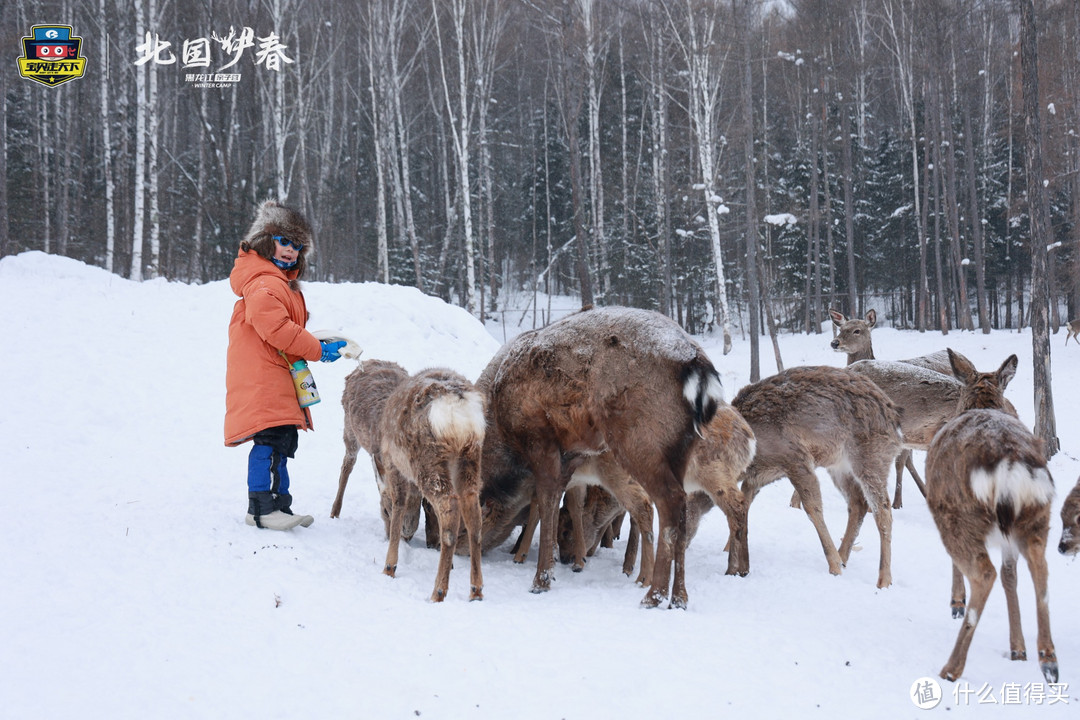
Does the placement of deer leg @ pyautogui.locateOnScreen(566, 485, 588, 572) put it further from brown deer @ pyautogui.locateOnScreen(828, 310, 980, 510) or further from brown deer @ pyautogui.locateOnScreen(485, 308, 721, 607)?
brown deer @ pyautogui.locateOnScreen(828, 310, 980, 510)

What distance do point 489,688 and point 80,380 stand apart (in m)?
8.79

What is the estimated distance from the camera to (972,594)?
13.1 ft

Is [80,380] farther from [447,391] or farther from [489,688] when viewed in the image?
[489,688]

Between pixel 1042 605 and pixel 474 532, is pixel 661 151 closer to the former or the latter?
pixel 474 532

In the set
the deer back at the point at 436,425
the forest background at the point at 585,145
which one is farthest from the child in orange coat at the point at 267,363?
the forest background at the point at 585,145

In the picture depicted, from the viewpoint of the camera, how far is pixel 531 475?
5902mm

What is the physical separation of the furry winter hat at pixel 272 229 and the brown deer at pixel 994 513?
5062 mm

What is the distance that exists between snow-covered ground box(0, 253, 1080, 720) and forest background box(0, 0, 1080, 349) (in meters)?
17.9

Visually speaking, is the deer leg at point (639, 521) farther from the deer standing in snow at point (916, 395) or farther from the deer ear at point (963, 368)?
the deer standing in snow at point (916, 395)

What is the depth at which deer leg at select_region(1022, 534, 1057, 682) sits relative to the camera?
3836 millimetres

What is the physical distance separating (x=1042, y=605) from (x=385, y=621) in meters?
3.66

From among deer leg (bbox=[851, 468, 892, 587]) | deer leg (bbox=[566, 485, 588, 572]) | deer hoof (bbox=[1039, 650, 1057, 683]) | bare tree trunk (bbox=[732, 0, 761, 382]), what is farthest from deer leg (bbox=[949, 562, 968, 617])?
bare tree trunk (bbox=[732, 0, 761, 382])

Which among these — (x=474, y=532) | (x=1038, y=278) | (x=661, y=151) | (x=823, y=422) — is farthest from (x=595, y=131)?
(x=474, y=532)

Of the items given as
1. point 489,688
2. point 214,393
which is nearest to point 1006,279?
point 214,393
